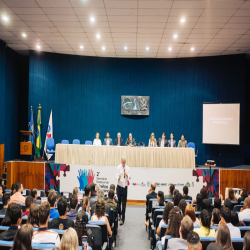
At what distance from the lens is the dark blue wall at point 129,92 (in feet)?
39.0

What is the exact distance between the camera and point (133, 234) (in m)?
5.58

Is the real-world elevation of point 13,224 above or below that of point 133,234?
above

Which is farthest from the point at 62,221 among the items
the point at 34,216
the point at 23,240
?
the point at 23,240

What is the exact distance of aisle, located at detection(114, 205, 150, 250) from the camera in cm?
493

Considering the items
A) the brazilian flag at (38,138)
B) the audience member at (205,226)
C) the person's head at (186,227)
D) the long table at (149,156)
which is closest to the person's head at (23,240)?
the person's head at (186,227)

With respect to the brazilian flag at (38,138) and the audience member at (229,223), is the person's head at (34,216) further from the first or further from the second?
the brazilian flag at (38,138)

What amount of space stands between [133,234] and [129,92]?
25.7 feet

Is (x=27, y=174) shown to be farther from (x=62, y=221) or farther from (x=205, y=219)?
(x=205, y=219)

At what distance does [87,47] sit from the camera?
10.7 meters

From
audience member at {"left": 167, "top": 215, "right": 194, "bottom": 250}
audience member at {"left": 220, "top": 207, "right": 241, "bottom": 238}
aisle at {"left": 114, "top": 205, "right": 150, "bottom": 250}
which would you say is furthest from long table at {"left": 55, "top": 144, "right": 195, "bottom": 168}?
audience member at {"left": 167, "top": 215, "right": 194, "bottom": 250}

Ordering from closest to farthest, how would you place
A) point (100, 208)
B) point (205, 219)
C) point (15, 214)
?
point (15, 214)
point (205, 219)
point (100, 208)

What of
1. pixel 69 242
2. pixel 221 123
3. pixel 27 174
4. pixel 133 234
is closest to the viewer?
pixel 69 242

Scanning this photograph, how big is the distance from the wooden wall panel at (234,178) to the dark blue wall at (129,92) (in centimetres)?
320

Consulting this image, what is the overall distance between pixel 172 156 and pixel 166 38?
4155 mm
